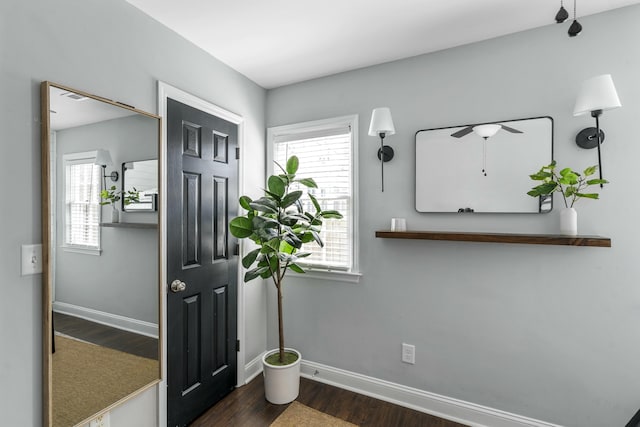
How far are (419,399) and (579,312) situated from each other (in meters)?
1.23

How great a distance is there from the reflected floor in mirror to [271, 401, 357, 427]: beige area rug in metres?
0.94

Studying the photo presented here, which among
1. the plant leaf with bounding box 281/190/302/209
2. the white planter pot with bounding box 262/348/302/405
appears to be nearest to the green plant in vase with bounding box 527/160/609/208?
the plant leaf with bounding box 281/190/302/209

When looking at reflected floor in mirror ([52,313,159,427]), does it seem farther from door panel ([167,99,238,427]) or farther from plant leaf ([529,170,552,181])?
plant leaf ([529,170,552,181])

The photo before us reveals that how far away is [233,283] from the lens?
254cm

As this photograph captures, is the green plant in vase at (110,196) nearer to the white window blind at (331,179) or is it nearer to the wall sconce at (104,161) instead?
the wall sconce at (104,161)

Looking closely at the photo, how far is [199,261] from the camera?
7.28 ft

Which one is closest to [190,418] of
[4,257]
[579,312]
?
[4,257]

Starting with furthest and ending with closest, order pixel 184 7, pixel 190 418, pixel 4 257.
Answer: pixel 190 418
pixel 184 7
pixel 4 257

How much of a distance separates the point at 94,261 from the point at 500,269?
2477mm

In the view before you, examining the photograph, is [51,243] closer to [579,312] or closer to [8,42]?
[8,42]

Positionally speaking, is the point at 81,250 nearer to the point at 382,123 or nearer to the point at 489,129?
the point at 382,123

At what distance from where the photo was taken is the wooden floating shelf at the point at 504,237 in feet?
5.54

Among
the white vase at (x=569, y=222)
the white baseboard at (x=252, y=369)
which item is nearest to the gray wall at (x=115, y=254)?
the white baseboard at (x=252, y=369)

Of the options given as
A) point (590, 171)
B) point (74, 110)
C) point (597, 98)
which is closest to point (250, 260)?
point (74, 110)
